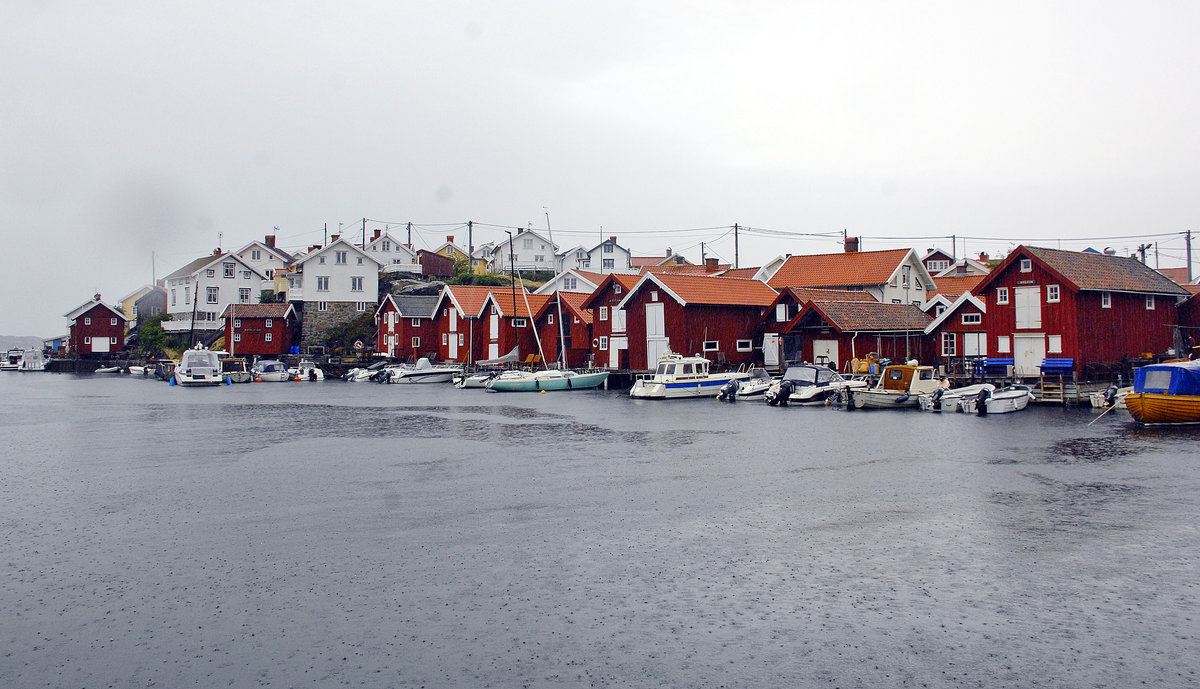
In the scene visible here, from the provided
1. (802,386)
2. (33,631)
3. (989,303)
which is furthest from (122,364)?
(33,631)

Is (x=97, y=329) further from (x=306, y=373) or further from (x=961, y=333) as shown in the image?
(x=961, y=333)

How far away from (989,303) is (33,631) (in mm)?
40443

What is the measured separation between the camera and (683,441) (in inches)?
1072

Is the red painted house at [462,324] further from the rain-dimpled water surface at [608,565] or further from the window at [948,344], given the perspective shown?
the rain-dimpled water surface at [608,565]

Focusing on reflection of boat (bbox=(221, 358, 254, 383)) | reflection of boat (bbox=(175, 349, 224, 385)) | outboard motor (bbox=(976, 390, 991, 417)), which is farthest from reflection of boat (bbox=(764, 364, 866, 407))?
reflection of boat (bbox=(221, 358, 254, 383))

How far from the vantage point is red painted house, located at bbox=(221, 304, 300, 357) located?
263ft

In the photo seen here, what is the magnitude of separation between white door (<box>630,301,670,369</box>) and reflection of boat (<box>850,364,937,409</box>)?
1523cm

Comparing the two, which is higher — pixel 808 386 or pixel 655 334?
pixel 655 334

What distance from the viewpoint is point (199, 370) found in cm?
6494

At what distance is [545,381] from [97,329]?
64860mm

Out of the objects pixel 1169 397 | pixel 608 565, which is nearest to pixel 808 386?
pixel 1169 397

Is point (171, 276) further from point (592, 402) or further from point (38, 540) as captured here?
point (38, 540)

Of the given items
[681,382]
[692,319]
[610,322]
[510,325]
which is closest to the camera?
[681,382]

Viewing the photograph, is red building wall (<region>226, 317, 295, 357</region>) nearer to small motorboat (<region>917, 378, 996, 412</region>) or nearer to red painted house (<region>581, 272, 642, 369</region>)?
red painted house (<region>581, 272, 642, 369</region>)
